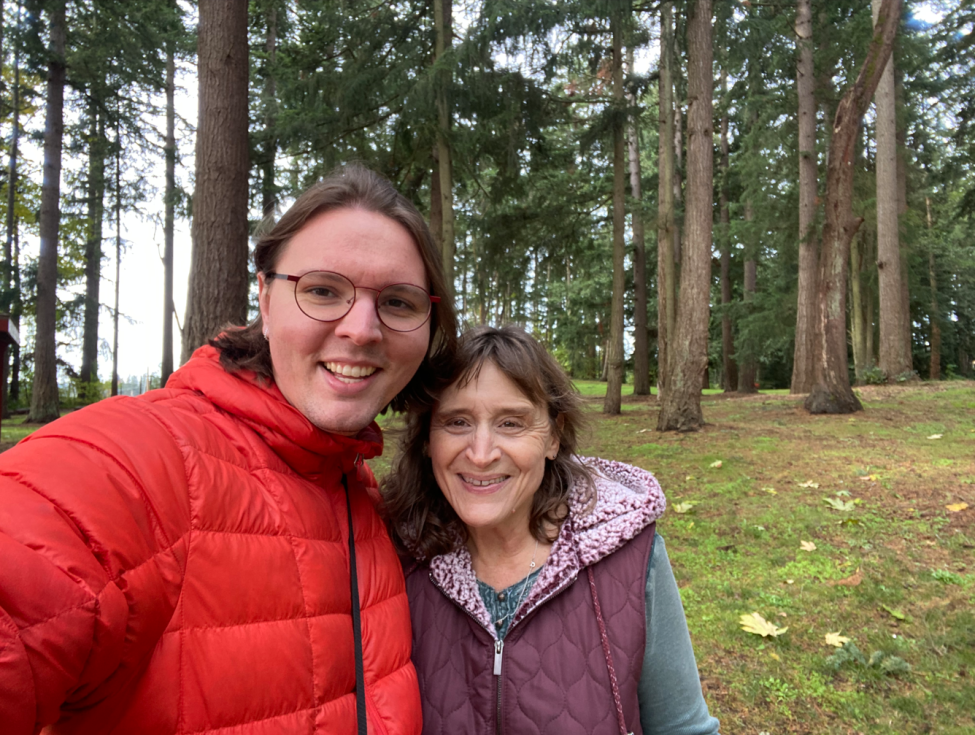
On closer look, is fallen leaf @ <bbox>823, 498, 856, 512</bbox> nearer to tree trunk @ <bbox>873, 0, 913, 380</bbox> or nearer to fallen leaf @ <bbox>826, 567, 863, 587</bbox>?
fallen leaf @ <bbox>826, 567, 863, 587</bbox>

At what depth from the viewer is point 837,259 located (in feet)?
34.7

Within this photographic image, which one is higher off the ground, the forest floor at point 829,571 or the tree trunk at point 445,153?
the tree trunk at point 445,153

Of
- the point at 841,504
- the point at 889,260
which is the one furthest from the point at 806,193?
the point at 841,504

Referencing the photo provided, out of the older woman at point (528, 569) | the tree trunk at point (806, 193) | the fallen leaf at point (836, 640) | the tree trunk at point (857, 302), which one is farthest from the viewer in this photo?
the tree trunk at point (857, 302)

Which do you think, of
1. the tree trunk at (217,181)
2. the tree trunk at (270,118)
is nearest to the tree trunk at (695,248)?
the tree trunk at (270,118)

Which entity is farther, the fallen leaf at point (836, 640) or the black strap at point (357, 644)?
the fallen leaf at point (836, 640)

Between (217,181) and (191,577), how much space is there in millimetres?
5367


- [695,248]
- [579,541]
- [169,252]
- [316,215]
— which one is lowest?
[579,541]

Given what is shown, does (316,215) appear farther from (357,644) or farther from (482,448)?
(357,644)

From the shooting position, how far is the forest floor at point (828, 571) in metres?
2.88

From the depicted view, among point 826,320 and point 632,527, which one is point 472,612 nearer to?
point 632,527

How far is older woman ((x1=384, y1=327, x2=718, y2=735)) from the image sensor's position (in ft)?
4.98

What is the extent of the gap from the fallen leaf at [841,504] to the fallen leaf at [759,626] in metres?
2.18

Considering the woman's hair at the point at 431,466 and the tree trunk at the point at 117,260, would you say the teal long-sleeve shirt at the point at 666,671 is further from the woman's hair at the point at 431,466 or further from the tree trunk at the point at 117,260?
the tree trunk at the point at 117,260
